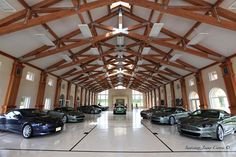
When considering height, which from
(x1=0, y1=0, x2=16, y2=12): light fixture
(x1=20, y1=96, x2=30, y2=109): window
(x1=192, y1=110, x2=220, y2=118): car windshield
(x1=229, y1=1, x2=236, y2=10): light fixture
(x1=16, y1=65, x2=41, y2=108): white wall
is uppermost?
(x1=229, y1=1, x2=236, y2=10): light fixture

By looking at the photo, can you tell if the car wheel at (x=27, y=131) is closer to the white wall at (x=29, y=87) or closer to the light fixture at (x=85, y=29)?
the light fixture at (x=85, y=29)

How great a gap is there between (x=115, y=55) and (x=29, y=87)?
760cm

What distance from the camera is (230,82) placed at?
7.80 metres

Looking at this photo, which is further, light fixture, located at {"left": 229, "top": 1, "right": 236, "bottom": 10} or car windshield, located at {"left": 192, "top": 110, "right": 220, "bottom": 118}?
car windshield, located at {"left": 192, "top": 110, "right": 220, "bottom": 118}

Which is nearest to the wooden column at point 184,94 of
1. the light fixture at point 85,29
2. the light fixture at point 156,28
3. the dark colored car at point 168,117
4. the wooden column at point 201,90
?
the wooden column at point 201,90

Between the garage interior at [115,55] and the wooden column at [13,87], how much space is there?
1.8 inches

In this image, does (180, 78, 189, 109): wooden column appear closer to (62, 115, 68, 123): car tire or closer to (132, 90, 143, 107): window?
(62, 115, 68, 123): car tire

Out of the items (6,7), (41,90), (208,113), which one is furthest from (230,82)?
(41,90)

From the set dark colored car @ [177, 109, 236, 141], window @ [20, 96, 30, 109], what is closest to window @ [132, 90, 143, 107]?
window @ [20, 96, 30, 109]

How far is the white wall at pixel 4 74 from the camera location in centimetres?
747

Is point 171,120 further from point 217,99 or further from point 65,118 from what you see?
point 65,118

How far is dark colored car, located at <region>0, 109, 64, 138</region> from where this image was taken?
5078mm

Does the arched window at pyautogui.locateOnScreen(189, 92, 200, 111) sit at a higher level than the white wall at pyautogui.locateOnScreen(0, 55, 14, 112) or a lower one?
lower

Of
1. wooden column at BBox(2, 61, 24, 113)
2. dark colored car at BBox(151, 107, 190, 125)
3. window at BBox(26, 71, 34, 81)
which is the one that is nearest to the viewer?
wooden column at BBox(2, 61, 24, 113)
